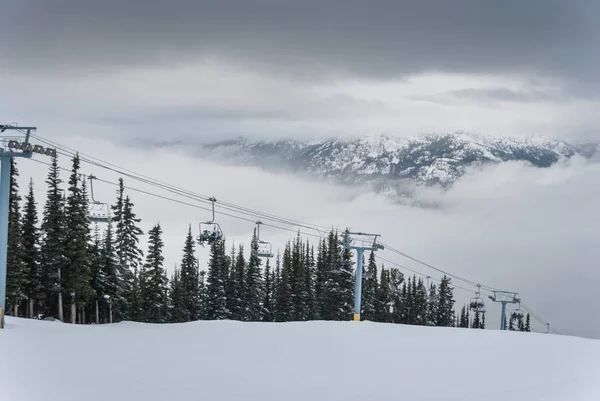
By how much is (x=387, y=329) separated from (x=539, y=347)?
29.7 feet

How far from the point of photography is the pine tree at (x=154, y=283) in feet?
236

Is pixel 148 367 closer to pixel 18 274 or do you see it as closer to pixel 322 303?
pixel 18 274

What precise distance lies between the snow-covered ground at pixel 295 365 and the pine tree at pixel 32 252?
27774 millimetres

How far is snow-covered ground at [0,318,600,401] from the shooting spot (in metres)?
19.1

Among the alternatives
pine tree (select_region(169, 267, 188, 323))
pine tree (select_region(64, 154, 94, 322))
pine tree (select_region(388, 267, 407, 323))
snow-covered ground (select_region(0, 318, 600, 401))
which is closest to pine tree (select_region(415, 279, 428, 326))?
pine tree (select_region(388, 267, 407, 323))

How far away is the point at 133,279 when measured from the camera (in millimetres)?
73625

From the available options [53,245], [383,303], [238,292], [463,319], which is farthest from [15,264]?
[463,319]

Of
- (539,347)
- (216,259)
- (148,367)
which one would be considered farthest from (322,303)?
(148,367)

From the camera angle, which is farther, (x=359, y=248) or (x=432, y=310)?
(x=432, y=310)

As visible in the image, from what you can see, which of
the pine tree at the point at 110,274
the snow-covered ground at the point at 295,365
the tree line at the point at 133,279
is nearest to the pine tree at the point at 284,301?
the tree line at the point at 133,279

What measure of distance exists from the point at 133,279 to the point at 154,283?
9.69 feet

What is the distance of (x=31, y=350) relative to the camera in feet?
80.2

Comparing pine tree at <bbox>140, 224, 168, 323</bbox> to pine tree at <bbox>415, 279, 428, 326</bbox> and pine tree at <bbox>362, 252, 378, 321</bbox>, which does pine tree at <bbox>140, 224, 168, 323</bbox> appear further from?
pine tree at <bbox>415, 279, 428, 326</bbox>

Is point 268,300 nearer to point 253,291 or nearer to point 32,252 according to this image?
point 253,291
